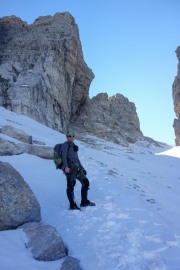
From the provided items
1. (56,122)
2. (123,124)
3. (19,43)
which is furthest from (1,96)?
(123,124)

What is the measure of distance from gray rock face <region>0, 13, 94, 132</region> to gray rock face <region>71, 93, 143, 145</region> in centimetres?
286

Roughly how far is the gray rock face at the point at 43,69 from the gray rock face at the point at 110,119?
286cm

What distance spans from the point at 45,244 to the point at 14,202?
4.27ft

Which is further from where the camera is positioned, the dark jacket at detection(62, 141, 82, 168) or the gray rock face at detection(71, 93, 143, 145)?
the gray rock face at detection(71, 93, 143, 145)

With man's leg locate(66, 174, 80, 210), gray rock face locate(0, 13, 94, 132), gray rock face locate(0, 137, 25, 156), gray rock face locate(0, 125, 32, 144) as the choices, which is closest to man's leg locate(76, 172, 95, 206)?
man's leg locate(66, 174, 80, 210)

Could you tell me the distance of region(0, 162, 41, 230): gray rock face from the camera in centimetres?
634

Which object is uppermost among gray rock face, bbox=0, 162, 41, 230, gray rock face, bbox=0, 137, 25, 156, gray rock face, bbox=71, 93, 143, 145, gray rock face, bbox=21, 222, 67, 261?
gray rock face, bbox=71, 93, 143, 145

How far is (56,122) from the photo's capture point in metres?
50.5

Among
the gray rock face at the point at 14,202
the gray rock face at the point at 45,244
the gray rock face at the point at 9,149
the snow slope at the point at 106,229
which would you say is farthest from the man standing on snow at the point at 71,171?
the gray rock face at the point at 9,149

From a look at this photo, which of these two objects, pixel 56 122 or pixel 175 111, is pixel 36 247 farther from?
pixel 175 111

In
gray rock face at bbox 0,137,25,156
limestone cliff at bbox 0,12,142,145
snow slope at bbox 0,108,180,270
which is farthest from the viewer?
limestone cliff at bbox 0,12,142,145

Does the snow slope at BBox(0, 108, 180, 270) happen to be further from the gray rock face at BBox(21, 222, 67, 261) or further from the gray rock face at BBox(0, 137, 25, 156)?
the gray rock face at BBox(0, 137, 25, 156)

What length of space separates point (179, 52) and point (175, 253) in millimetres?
76405

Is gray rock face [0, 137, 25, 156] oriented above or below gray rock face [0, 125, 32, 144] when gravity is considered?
below
